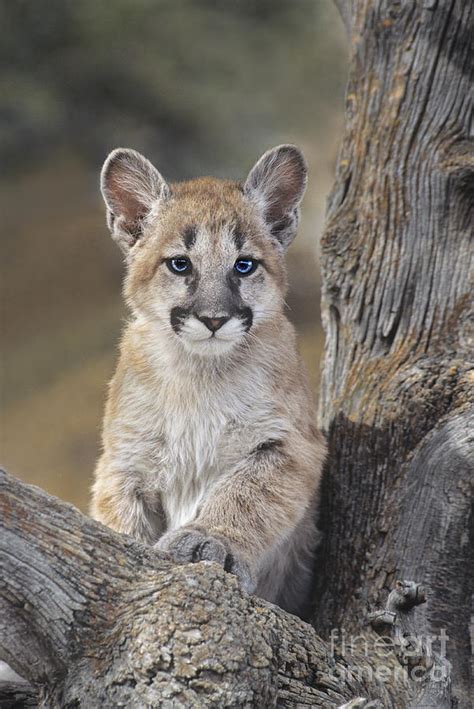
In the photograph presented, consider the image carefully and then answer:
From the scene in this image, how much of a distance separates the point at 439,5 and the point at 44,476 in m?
10.0

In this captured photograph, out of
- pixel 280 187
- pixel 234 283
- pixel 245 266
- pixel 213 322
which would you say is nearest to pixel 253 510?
pixel 213 322

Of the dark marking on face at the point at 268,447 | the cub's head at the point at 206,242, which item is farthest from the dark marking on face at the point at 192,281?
the dark marking on face at the point at 268,447

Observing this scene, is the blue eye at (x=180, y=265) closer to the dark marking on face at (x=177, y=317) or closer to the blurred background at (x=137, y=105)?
the dark marking on face at (x=177, y=317)

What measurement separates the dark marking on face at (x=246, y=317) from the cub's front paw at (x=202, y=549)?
1127 millimetres

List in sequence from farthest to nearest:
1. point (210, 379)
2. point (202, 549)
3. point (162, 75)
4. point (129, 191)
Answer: point (162, 75) → point (129, 191) → point (210, 379) → point (202, 549)

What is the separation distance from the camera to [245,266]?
5.61 metres

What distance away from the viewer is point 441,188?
6012 millimetres

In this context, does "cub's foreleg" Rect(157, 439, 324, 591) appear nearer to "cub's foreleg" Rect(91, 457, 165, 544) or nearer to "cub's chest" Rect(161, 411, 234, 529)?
"cub's chest" Rect(161, 411, 234, 529)

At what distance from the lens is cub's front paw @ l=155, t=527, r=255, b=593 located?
481cm

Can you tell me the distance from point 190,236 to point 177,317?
46 cm

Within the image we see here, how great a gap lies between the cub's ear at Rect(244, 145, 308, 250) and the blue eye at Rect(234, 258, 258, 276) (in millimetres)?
443

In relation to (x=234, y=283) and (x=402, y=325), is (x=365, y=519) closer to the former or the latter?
(x=402, y=325)

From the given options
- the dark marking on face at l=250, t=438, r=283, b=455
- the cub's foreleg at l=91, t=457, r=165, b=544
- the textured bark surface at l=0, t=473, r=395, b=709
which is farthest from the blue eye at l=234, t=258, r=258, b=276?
the textured bark surface at l=0, t=473, r=395, b=709

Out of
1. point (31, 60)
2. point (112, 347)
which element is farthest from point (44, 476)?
point (31, 60)
